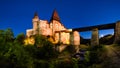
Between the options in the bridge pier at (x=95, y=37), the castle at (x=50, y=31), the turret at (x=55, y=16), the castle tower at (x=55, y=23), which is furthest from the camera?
the turret at (x=55, y=16)

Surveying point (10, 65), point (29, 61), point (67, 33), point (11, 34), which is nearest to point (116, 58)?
point (29, 61)

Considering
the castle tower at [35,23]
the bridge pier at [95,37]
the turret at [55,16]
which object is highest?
the turret at [55,16]

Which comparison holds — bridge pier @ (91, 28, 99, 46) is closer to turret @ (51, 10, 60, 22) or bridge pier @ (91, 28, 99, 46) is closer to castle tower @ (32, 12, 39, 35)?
castle tower @ (32, 12, 39, 35)

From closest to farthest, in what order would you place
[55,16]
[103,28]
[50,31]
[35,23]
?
[103,28] → [50,31] → [35,23] → [55,16]

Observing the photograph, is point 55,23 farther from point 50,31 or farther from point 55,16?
point 55,16

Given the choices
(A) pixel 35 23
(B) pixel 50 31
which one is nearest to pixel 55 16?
(B) pixel 50 31

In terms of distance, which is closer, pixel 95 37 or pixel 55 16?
pixel 95 37

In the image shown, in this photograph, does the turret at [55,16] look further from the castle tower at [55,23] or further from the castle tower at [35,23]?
the castle tower at [35,23]

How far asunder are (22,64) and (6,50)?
5003mm

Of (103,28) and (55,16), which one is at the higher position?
(55,16)

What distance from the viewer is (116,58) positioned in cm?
3381

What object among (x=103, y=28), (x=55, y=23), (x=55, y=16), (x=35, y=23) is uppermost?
(x=55, y=16)

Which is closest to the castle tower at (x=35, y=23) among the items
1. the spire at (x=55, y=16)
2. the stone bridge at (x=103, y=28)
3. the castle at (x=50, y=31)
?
the castle at (x=50, y=31)

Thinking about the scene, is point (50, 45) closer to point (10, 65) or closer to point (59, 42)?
point (59, 42)
